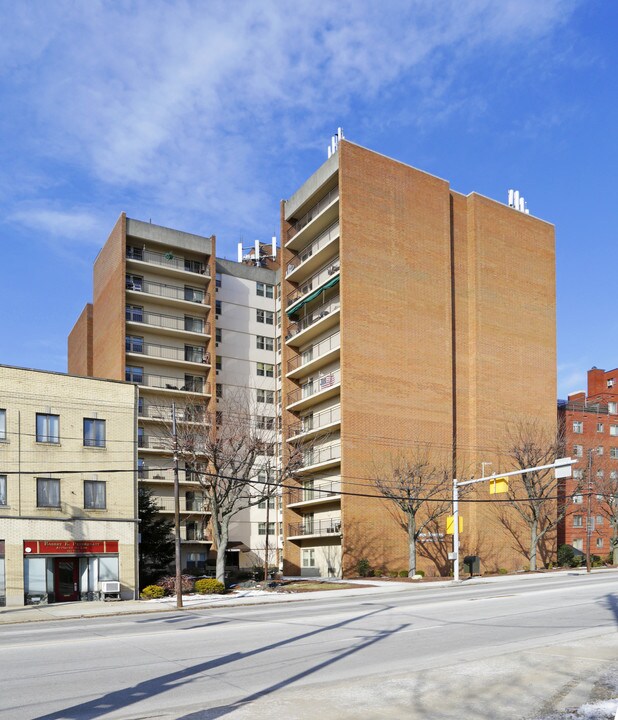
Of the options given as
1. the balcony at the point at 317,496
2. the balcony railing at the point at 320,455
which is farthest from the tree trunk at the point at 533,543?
the balcony railing at the point at 320,455

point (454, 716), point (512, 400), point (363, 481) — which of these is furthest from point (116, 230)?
point (454, 716)

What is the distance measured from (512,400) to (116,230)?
34.3 metres

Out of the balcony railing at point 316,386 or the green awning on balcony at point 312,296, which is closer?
the balcony railing at point 316,386

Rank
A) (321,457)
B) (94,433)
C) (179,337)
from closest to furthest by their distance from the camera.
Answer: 1. (94,433)
2. (321,457)
3. (179,337)

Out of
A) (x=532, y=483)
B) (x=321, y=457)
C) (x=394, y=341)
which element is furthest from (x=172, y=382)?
(x=532, y=483)

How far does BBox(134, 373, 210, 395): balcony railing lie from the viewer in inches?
2424

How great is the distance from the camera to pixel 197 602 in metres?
33.8

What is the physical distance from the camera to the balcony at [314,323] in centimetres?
5406

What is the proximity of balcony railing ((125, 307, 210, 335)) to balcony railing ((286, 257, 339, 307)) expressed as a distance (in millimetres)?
8290

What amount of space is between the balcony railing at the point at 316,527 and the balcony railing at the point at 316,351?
1148 cm

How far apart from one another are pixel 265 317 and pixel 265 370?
196 inches

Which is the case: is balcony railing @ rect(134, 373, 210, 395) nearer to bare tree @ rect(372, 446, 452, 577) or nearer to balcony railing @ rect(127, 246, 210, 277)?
balcony railing @ rect(127, 246, 210, 277)

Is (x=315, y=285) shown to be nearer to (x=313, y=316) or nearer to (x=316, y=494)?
(x=313, y=316)

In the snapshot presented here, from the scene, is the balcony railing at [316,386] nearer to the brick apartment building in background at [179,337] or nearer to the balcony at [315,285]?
the balcony at [315,285]
